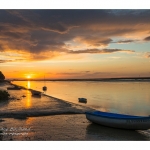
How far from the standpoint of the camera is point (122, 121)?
15.5 meters

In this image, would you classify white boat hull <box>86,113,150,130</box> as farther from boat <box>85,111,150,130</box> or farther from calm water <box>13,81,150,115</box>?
calm water <box>13,81,150,115</box>

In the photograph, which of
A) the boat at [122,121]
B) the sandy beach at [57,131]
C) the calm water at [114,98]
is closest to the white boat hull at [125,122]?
the boat at [122,121]

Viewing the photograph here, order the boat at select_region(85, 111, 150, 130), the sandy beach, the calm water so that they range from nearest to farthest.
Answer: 1. the sandy beach
2. the boat at select_region(85, 111, 150, 130)
3. the calm water

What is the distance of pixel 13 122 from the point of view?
16.9 meters

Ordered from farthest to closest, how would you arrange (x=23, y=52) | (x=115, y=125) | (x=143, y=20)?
1. (x=23, y=52)
2. (x=115, y=125)
3. (x=143, y=20)

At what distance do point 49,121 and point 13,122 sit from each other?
2.54 metres

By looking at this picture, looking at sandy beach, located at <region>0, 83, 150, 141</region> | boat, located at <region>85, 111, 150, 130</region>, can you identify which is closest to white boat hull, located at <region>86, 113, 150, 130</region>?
boat, located at <region>85, 111, 150, 130</region>

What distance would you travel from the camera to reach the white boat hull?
48.8 feet

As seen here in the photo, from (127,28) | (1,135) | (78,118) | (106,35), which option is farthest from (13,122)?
(127,28)

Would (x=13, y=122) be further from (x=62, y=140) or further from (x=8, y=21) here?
(x=8, y=21)

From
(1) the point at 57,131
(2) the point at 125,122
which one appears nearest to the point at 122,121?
(2) the point at 125,122

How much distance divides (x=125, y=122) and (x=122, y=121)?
0.20 m

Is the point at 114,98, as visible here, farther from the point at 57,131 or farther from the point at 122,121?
the point at 57,131

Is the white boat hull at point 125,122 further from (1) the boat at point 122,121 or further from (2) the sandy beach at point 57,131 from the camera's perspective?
(2) the sandy beach at point 57,131
